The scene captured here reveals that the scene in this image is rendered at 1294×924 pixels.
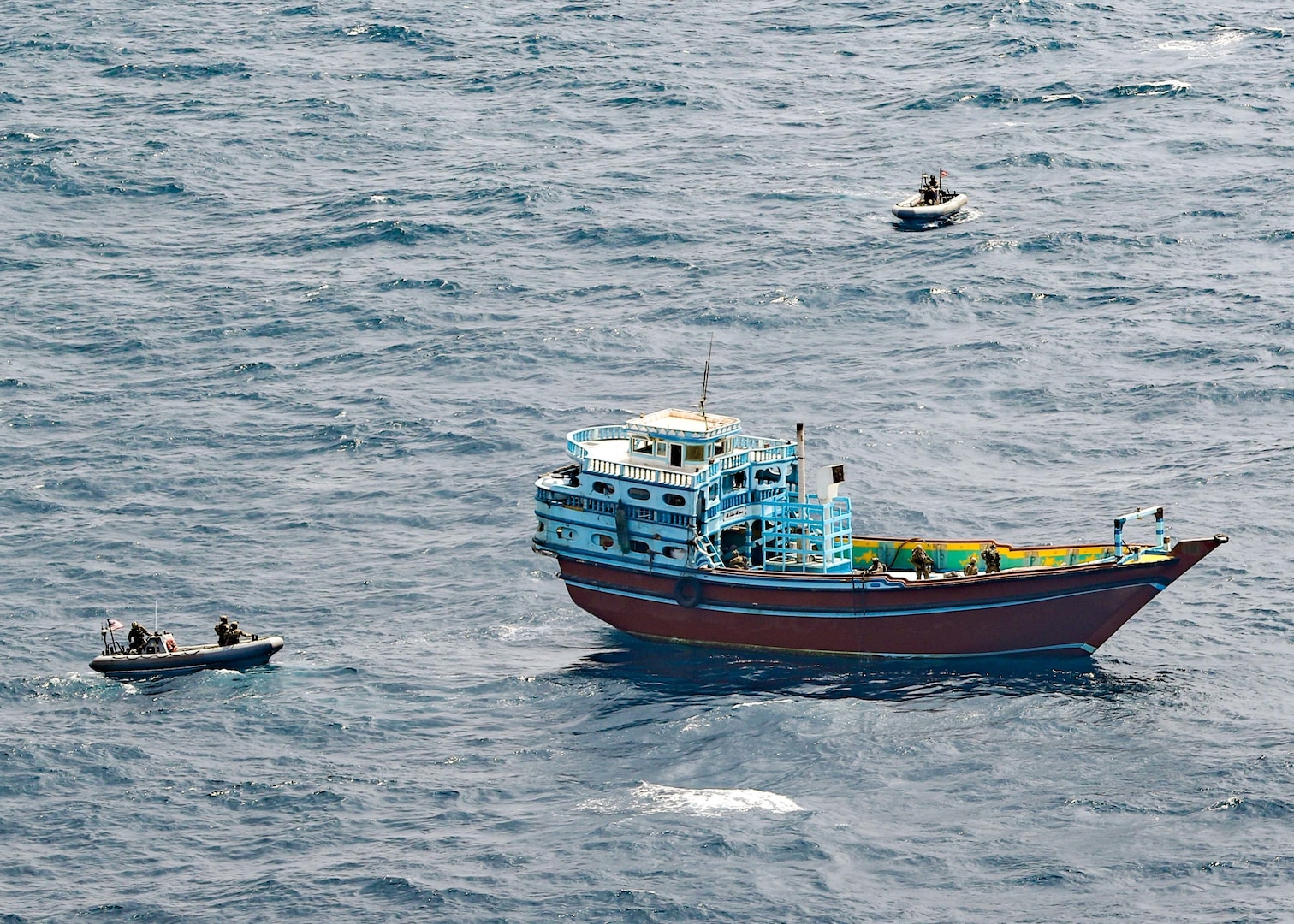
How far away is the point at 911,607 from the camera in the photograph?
93.3 m

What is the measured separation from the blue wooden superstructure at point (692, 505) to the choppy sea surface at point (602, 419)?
4922 millimetres

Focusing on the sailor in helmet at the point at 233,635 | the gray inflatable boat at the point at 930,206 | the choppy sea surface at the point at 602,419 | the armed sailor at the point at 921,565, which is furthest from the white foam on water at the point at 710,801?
the gray inflatable boat at the point at 930,206

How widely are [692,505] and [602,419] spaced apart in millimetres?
23320

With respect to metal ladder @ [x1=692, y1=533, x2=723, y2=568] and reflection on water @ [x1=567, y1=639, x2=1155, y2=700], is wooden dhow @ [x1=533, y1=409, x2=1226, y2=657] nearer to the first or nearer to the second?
metal ladder @ [x1=692, y1=533, x2=723, y2=568]

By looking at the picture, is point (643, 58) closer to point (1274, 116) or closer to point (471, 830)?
point (1274, 116)

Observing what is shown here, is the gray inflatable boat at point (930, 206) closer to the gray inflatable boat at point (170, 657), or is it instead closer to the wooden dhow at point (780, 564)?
the wooden dhow at point (780, 564)

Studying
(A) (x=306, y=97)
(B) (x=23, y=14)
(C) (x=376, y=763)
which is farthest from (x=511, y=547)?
(B) (x=23, y=14)

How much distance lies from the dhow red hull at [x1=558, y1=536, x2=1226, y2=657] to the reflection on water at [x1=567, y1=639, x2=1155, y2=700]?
1.94 ft

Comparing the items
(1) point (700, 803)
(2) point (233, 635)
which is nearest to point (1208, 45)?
(2) point (233, 635)

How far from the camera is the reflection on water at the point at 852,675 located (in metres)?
90.7

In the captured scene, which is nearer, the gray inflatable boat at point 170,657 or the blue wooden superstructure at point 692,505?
the gray inflatable boat at point 170,657

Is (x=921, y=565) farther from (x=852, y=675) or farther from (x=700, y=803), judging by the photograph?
(x=700, y=803)

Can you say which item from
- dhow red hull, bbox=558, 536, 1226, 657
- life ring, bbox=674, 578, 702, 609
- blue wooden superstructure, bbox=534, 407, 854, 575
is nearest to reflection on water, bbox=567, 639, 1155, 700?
dhow red hull, bbox=558, 536, 1226, 657

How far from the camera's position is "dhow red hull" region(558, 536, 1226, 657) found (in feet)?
301
